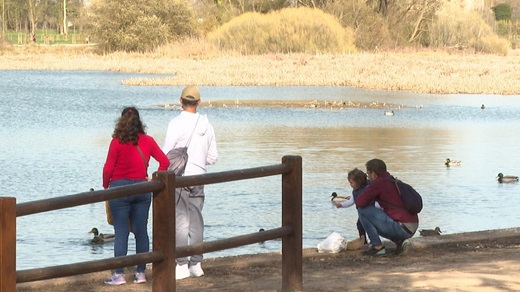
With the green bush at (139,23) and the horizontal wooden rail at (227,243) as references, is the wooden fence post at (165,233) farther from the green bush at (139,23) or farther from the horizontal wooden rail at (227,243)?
A: the green bush at (139,23)

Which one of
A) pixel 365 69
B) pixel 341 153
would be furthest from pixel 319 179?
pixel 365 69

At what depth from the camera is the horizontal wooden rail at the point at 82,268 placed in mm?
6105

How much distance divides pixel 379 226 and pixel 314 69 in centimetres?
3948

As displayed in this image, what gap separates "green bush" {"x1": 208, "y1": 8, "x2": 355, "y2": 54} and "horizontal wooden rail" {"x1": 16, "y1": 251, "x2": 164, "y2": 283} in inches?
2176

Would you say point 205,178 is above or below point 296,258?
above

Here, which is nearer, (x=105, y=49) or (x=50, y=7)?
(x=105, y=49)

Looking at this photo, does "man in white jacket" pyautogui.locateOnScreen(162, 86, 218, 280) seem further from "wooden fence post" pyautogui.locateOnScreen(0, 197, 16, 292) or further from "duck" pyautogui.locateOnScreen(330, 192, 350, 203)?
"duck" pyautogui.locateOnScreen(330, 192, 350, 203)

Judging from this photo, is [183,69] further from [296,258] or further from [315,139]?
[296,258]

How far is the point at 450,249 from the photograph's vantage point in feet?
34.2

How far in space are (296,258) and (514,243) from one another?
3.37 metres

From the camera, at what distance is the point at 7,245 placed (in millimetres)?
5719

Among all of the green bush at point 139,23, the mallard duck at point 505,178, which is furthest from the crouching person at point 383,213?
the green bush at point 139,23

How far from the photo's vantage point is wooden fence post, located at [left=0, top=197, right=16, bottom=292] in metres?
5.67

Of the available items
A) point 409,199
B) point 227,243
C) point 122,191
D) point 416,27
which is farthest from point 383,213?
point 416,27
